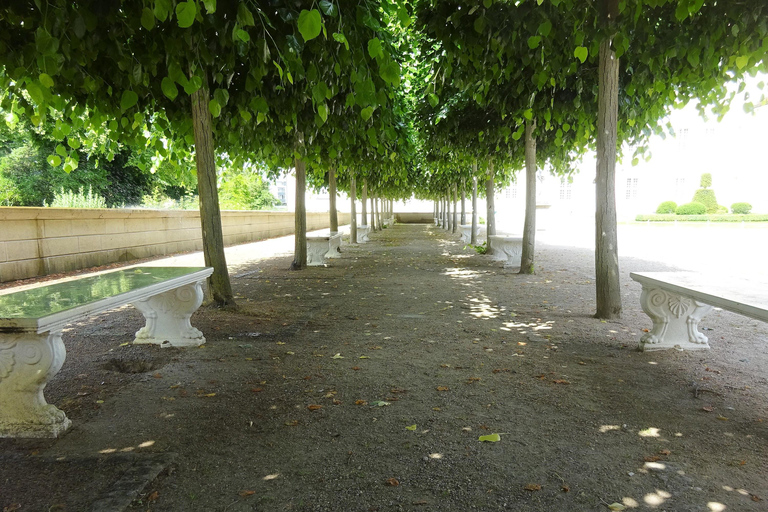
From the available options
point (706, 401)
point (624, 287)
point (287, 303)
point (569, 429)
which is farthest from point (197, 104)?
point (624, 287)

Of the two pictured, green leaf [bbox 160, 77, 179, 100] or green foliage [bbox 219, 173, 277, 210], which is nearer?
green leaf [bbox 160, 77, 179, 100]

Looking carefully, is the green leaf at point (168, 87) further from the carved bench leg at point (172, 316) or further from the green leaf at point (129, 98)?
the carved bench leg at point (172, 316)

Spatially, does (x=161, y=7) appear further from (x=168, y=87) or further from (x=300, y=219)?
(x=300, y=219)

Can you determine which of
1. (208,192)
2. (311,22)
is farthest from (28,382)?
(208,192)

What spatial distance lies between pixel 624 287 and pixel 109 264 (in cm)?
1155

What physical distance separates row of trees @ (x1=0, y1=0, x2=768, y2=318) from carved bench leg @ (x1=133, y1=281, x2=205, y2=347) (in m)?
1.47

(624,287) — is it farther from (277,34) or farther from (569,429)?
(277,34)

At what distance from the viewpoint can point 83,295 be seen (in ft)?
12.2

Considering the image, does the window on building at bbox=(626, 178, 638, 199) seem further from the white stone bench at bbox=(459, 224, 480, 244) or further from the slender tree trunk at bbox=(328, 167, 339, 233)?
the slender tree trunk at bbox=(328, 167, 339, 233)

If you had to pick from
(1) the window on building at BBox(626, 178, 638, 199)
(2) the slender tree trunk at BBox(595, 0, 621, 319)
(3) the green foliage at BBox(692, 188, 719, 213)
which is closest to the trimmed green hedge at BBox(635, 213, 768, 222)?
(3) the green foliage at BBox(692, 188, 719, 213)

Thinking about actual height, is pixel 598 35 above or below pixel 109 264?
above

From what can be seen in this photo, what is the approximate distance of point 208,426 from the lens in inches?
132

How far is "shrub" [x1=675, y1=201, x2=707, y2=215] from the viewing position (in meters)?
45.3

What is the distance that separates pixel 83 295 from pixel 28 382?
2.59 feet
